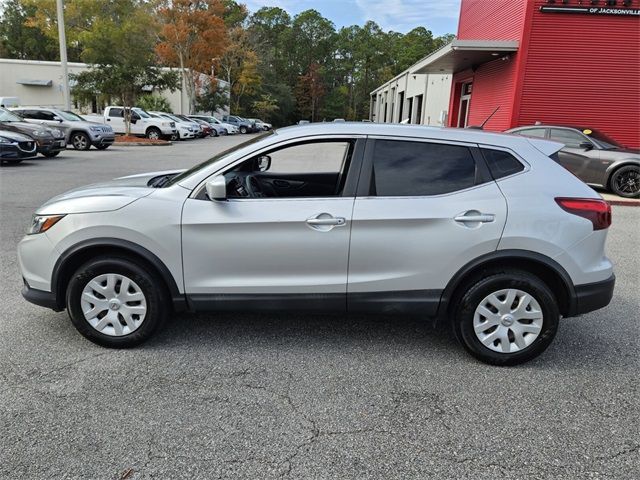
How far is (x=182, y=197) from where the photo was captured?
11.6 feet

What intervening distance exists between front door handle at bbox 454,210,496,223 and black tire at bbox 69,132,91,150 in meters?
19.5

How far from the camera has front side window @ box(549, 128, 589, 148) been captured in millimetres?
11617

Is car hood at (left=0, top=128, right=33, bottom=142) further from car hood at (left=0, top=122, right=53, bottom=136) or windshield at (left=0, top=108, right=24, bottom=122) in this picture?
windshield at (left=0, top=108, right=24, bottom=122)


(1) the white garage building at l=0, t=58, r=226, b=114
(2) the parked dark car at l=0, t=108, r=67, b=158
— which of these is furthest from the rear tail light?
(1) the white garage building at l=0, t=58, r=226, b=114

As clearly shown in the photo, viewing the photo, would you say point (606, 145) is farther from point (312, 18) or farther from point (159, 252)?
point (312, 18)

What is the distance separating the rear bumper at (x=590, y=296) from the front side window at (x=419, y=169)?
3.58 feet

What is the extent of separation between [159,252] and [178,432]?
1.28m

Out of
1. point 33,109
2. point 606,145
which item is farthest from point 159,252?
point 33,109

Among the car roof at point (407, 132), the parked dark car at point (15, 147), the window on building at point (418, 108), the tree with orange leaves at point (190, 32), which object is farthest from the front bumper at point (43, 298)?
the tree with orange leaves at point (190, 32)

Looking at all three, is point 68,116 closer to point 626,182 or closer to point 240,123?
point 626,182

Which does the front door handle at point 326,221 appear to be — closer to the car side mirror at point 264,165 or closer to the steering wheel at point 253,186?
the steering wheel at point 253,186

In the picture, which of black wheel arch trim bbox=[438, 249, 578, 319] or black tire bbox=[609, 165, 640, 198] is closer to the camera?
black wheel arch trim bbox=[438, 249, 578, 319]

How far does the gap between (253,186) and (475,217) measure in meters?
1.81

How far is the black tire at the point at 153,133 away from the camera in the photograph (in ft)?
92.6
